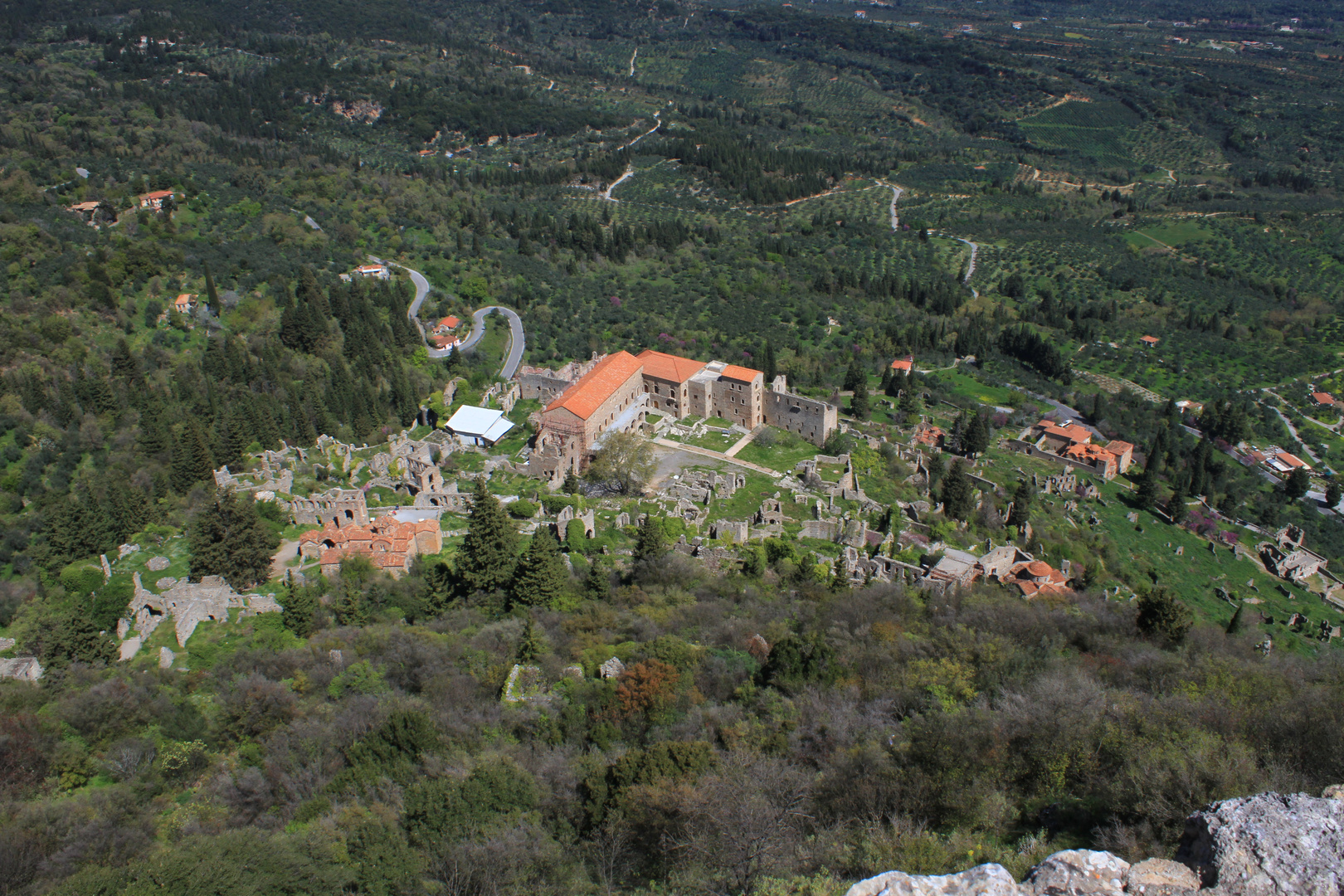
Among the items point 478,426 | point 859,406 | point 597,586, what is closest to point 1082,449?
point 859,406

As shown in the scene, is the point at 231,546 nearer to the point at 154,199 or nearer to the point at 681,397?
the point at 681,397

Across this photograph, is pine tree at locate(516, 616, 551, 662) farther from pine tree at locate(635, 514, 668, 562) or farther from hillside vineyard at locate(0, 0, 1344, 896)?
pine tree at locate(635, 514, 668, 562)

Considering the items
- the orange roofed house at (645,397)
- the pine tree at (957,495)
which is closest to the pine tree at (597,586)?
→ the orange roofed house at (645,397)

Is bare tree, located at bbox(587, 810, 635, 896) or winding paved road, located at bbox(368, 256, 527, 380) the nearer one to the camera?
bare tree, located at bbox(587, 810, 635, 896)

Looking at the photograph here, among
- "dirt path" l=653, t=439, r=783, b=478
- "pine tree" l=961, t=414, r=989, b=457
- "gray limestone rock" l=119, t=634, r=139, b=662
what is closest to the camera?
"gray limestone rock" l=119, t=634, r=139, b=662

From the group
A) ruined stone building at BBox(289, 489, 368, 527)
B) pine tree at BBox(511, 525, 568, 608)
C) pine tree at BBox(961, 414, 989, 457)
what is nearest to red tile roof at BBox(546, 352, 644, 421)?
ruined stone building at BBox(289, 489, 368, 527)

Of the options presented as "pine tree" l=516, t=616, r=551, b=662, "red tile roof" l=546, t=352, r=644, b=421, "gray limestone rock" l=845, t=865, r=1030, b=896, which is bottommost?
"red tile roof" l=546, t=352, r=644, b=421

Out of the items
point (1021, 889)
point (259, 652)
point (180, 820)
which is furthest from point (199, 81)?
point (1021, 889)
